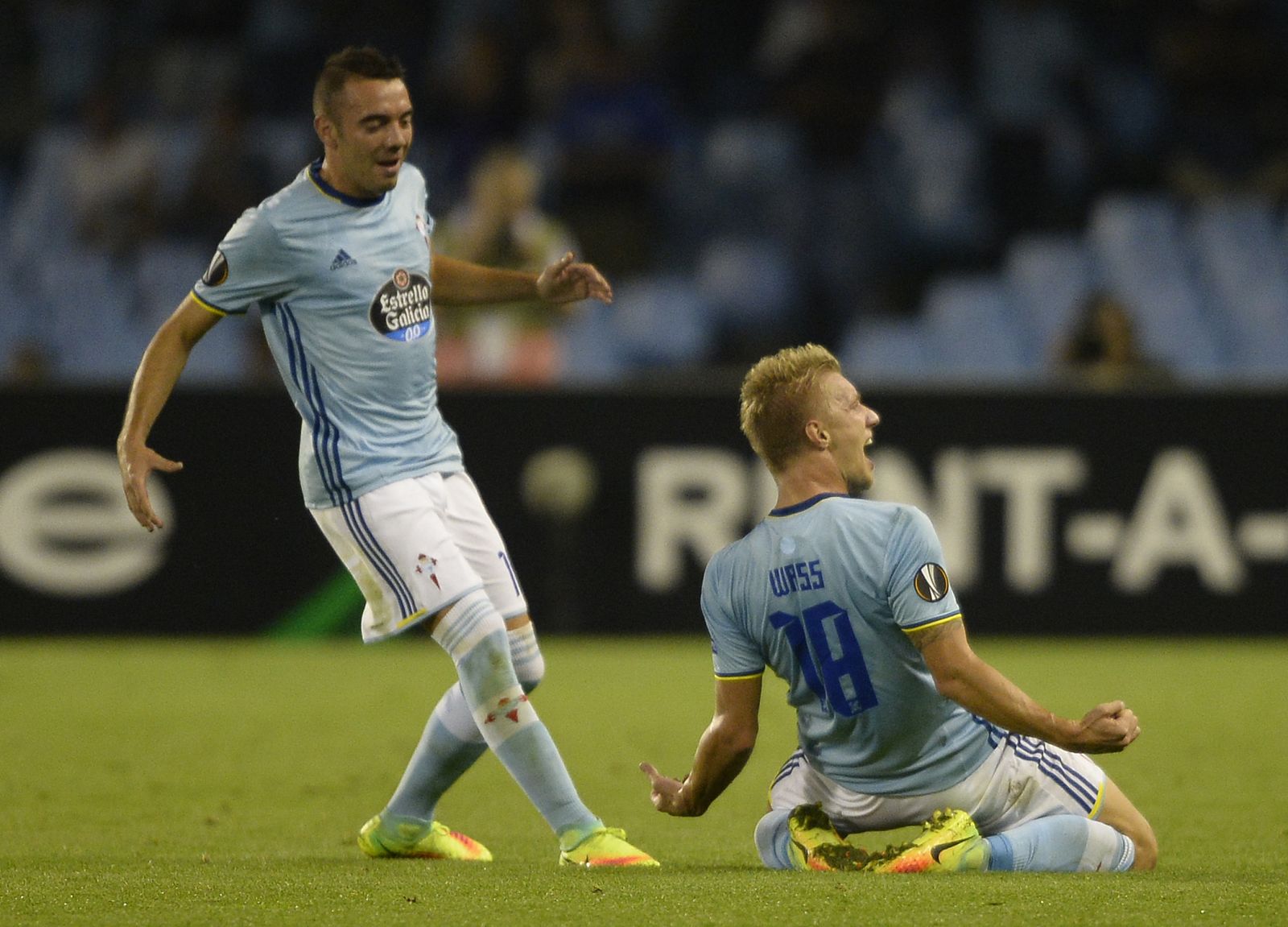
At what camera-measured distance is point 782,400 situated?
13.7 feet

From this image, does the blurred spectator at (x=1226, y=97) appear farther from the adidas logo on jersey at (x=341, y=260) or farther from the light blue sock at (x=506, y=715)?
the light blue sock at (x=506, y=715)

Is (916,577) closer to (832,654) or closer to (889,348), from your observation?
(832,654)

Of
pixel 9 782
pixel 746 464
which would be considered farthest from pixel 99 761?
pixel 746 464

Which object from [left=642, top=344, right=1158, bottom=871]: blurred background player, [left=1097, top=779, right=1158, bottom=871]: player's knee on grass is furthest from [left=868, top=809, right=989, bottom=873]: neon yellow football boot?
[left=1097, top=779, right=1158, bottom=871]: player's knee on grass

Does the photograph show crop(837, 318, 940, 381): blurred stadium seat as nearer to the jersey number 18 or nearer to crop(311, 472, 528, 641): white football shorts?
crop(311, 472, 528, 641): white football shorts

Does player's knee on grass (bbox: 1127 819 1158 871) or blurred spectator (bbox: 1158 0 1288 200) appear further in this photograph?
blurred spectator (bbox: 1158 0 1288 200)

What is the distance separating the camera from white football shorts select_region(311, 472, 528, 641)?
4.57 metres

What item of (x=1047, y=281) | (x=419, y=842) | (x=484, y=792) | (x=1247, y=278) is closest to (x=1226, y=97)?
(x=1247, y=278)

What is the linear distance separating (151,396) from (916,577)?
6.20 feet

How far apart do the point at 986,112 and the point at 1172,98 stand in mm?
1399

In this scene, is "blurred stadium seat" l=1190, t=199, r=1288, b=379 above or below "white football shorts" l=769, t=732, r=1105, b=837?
above

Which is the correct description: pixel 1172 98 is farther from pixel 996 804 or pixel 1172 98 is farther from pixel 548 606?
pixel 996 804

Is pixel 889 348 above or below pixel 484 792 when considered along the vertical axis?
above

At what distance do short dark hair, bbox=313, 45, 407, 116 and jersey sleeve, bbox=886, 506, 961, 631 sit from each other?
1.75m
